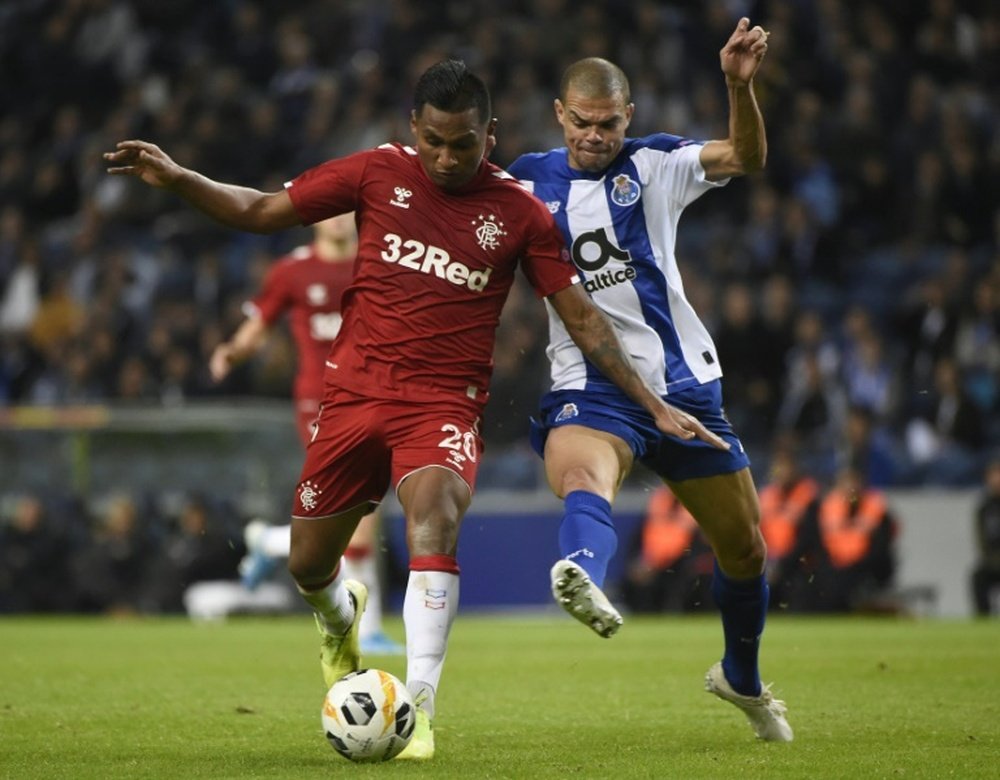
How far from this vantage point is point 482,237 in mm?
6250

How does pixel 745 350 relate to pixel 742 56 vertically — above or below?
below

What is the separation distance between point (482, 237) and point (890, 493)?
11035 mm

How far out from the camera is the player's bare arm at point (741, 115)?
240 inches

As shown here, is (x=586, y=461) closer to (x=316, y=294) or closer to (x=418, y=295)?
(x=418, y=295)

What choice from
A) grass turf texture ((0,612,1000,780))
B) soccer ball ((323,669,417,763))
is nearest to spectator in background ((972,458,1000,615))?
grass turf texture ((0,612,1000,780))

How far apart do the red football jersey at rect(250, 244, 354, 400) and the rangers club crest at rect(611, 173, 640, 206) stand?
489cm

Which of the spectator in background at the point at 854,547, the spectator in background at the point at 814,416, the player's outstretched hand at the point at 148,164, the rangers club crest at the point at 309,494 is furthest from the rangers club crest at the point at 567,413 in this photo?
the spectator in background at the point at 814,416

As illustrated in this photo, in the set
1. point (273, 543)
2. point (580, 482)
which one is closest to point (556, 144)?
point (273, 543)

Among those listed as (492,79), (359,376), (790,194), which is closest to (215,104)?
(492,79)

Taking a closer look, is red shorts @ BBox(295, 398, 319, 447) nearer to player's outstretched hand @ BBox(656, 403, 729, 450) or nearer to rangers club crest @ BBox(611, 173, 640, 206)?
rangers club crest @ BBox(611, 173, 640, 206)

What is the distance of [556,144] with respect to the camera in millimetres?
18500

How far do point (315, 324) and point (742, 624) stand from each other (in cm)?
535

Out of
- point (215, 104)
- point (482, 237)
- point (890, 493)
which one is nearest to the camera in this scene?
point (482, 237)

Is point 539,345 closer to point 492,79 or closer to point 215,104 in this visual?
point 492,79
